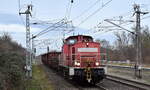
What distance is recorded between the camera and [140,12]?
24844 mm

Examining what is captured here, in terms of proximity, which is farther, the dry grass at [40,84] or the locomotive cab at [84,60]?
the locomotive cab at [84,60]

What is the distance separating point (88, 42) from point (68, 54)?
2191 mm

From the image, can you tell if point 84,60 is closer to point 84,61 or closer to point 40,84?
point 84,61

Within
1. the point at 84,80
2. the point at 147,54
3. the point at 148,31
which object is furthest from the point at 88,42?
the point at 148,31

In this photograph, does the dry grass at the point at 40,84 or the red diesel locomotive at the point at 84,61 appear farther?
the red diesel locomotive at the point at 84,61

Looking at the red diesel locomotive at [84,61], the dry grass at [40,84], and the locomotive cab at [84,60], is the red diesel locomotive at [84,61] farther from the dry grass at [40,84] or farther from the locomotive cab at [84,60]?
the dry grass at [40,84]

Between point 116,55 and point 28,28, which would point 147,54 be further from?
point 28,28

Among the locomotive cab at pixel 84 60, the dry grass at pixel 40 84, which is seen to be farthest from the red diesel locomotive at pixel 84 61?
the dry grass at pixel 40 84

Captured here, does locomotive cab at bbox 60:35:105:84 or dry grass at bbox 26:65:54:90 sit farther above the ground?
locomotive cab at bbox 60:35:105:84

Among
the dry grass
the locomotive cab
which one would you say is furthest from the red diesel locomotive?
the dry grass

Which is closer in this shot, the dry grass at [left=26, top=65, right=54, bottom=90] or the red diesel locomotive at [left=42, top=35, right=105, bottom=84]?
the dry grass at [left=26, top=65, right=54, bottom=90]

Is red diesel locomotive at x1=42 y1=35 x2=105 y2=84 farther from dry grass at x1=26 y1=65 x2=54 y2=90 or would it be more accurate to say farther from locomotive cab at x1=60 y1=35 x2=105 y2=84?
dry grass at x1=26 y1=65 x2=54 y2=90

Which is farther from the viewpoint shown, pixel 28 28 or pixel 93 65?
pixel 28 28

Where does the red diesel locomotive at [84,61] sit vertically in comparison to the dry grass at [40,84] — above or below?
above
